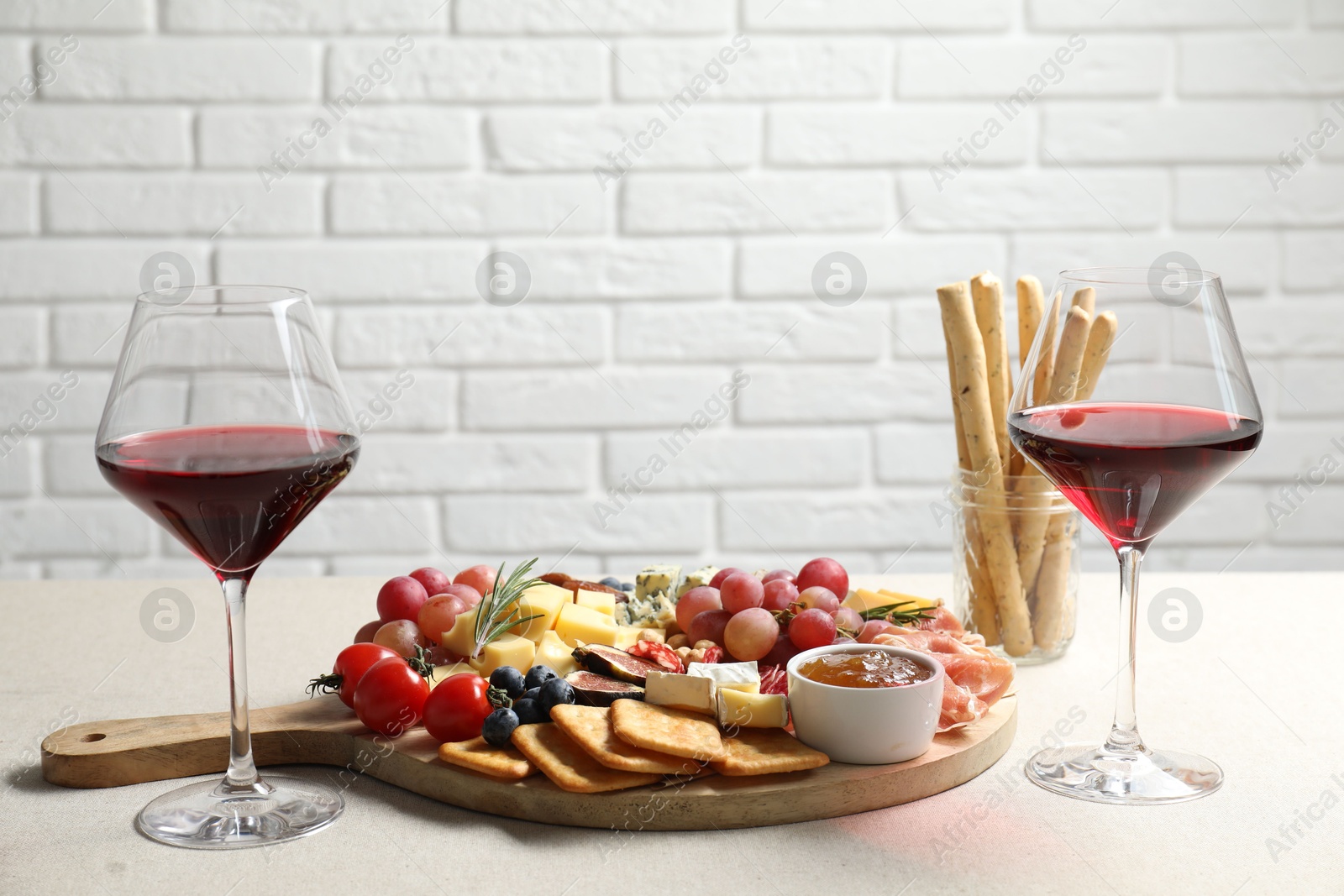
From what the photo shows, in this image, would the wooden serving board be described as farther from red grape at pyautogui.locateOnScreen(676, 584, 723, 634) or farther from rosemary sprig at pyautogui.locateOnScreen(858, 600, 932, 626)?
red grape at pyautogui.locateOnScreen(676, 584, 723, 634)

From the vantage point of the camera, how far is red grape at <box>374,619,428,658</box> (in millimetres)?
1085

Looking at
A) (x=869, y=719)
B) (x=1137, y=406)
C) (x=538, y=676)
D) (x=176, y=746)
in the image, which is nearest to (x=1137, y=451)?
(x=1137, y=406)

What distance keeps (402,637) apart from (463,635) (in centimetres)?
6

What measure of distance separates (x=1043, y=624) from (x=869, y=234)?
111cm

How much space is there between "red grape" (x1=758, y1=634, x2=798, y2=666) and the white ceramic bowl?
16cm

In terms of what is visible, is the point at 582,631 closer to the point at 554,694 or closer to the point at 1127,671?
the point at 554,694

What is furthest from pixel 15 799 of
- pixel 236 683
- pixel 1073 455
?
pixel 1073 455

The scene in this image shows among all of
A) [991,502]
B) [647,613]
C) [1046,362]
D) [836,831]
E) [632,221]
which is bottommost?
[836,831]

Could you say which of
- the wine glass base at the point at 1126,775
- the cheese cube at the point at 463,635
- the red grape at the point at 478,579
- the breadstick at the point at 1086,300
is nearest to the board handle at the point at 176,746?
the cheese cube at the point at 463,635

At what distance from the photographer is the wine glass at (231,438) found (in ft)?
2.58

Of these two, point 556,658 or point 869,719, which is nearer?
point 869,719

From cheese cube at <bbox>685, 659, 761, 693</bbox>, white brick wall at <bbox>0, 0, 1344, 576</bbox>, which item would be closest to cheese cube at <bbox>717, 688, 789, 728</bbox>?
cheese cube at <bbox>685, 659, 761, 693</bbox>

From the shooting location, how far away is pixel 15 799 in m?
0.90

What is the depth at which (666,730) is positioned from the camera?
0.88 m
